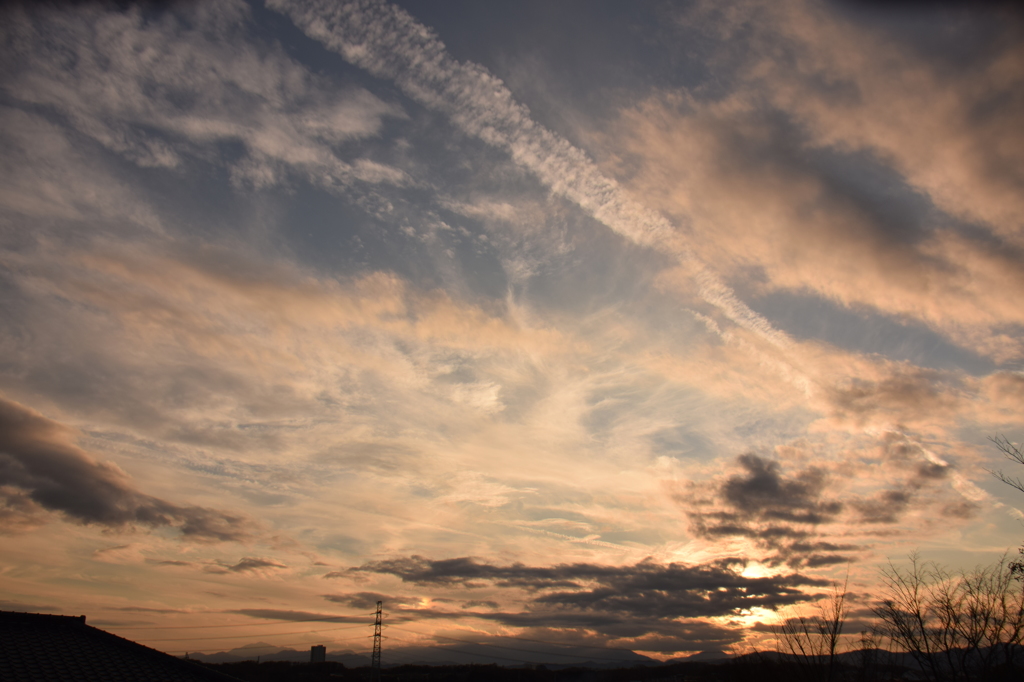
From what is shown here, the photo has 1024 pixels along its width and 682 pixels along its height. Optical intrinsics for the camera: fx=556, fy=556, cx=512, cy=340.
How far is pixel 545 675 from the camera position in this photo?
195m

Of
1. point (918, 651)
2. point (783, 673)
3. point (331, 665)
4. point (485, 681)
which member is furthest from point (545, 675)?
point (918, 651)

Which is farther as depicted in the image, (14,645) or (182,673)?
(182,673)

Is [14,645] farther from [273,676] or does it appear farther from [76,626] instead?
[273,676]

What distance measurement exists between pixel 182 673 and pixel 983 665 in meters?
49.3

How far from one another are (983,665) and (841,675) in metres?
15.0

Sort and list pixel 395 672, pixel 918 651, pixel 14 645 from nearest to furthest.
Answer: pixel 14 645, pixel 918 651, pixel 395 672

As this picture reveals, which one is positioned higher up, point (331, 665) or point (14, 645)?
point (14, 645)

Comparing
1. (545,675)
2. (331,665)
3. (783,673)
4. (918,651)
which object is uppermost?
(918,651)

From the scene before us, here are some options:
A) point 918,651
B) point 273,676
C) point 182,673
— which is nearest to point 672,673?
point 273,676

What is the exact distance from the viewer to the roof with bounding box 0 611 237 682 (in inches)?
1049

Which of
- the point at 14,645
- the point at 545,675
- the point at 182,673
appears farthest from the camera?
the point at 545,675

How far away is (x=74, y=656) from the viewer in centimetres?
2842

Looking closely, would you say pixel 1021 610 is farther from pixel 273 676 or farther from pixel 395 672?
pixel 395 672

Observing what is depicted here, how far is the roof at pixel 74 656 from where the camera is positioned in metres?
26.7
